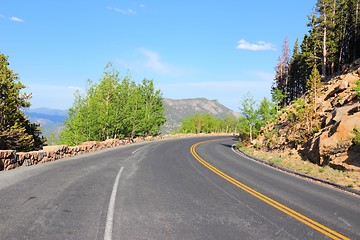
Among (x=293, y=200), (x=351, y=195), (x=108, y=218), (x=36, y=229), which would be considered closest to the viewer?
(x=36, y=229)

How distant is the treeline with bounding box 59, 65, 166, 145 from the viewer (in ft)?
129

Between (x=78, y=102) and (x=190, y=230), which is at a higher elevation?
(x=78, y=102)

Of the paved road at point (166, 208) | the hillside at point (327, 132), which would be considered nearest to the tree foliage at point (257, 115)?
the hillside at point (327, 132)

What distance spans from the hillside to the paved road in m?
5.56

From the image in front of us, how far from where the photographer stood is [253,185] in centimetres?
1163

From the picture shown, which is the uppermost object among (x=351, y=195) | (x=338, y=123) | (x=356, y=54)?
(x=356, y=54)

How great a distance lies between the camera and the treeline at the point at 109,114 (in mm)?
39188

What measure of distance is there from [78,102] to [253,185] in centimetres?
4359

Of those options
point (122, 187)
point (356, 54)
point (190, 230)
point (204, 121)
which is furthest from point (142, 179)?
point (204, 121)

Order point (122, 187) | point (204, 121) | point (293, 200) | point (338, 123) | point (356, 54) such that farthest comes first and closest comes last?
point (204, 121), point (356, 54), point (338, 123), point (122, 187), point (293, 200)

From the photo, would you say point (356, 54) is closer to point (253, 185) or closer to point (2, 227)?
point (253, 185)

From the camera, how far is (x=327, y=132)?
19.3m

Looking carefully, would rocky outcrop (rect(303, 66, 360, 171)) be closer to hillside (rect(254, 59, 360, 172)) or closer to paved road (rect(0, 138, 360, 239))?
A: hillside (rect(254, 59, 360, 172))

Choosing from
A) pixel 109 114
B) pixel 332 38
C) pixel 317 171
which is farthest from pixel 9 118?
pixel 332 38
